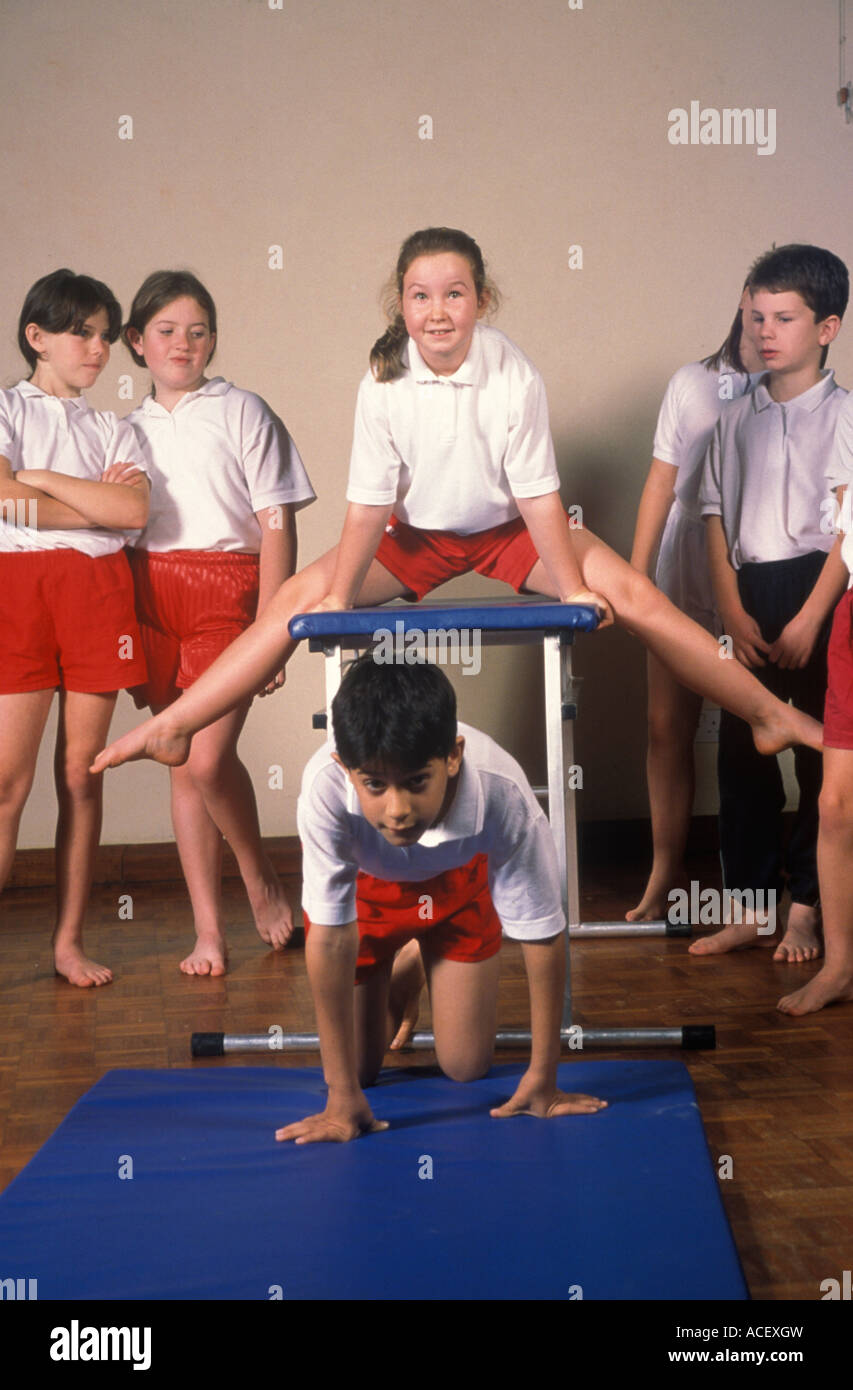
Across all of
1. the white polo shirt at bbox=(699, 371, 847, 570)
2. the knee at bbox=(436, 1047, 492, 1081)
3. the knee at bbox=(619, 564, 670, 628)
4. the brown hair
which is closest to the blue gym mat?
the knee at bbox=(436, 1047, 492, 1081)

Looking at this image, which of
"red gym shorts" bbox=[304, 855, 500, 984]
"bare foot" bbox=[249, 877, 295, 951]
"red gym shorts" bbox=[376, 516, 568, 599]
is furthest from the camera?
"bare foot" bbox=[249, 877, 295, 951]

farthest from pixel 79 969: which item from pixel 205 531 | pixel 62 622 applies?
pixel 205 531

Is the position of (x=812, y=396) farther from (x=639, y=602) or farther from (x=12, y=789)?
(x=12, y=789)

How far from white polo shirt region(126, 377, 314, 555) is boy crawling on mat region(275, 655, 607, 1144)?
1171 mm

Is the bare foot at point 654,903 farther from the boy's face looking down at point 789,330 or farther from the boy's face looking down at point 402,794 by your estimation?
the boy's face looking down at point 402,794

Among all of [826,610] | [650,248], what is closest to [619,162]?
[650,248]

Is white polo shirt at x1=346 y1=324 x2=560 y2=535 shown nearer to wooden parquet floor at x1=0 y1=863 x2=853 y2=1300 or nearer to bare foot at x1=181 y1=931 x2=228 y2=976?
wooden parquet floor at x1=0 y1=863 x2=853 y2=1300

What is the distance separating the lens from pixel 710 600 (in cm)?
334

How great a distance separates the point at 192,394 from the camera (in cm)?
296

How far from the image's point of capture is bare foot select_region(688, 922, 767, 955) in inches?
119

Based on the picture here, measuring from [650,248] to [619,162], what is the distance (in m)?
0.25

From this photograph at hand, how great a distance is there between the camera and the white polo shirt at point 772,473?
3.00 metres

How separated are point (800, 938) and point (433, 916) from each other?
47.2 inches
